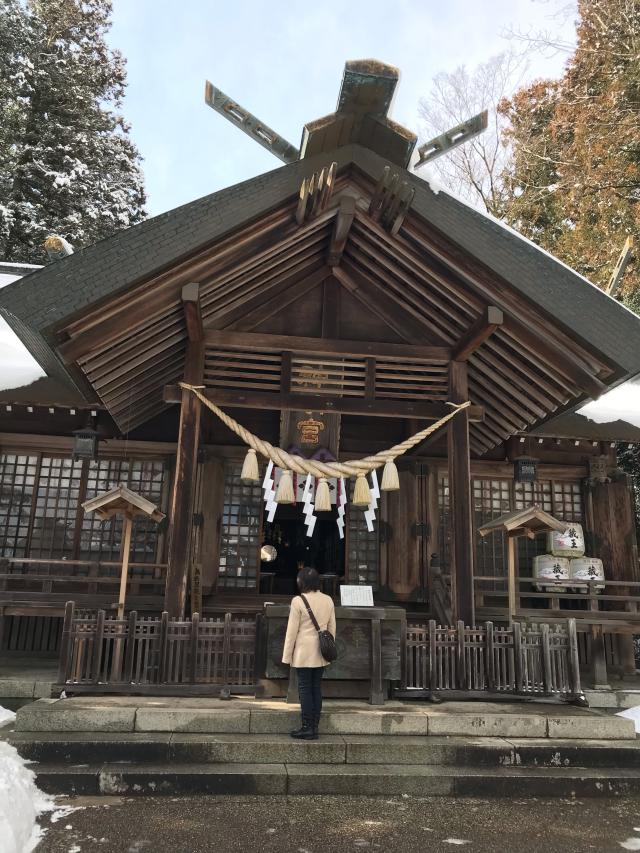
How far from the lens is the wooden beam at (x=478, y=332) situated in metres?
7.40

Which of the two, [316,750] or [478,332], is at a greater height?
[478,332]

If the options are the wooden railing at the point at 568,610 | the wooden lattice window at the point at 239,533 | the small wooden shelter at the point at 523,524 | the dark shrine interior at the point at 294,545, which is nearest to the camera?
the small wooden shelter at the point at 523,524

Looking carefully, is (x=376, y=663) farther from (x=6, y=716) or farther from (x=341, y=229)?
(x=341, y=229)

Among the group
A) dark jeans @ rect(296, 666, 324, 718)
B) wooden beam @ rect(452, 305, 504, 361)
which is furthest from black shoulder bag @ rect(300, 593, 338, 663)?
wooden beam @ rect(452, 305, 504, 361)

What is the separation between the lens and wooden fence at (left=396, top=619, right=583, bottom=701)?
669cm

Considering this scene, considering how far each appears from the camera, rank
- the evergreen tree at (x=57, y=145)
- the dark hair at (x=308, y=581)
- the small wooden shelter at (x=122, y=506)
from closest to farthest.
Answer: the dark hair at (x=308, y=581) → the small wooden shelter at (x=122, y=506) → the evergreen tree at (x=57, y=145)

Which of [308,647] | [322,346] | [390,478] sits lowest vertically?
[308,647]

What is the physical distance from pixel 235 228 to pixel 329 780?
5377mm

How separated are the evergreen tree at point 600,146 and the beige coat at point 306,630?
14090 mm

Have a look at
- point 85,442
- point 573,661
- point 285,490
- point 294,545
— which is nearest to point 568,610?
point 573,661

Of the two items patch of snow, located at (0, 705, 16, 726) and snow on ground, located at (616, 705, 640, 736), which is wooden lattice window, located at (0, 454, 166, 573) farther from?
snow on ground, located at (616, 705, 640, 736)

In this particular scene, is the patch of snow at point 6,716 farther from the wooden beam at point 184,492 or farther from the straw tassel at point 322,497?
the straw tassel at point 322,497

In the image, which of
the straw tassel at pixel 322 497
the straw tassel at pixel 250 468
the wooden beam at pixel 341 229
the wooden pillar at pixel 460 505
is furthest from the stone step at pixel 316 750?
the wooden beam at pixel 341 229

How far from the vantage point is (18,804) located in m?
4.21
